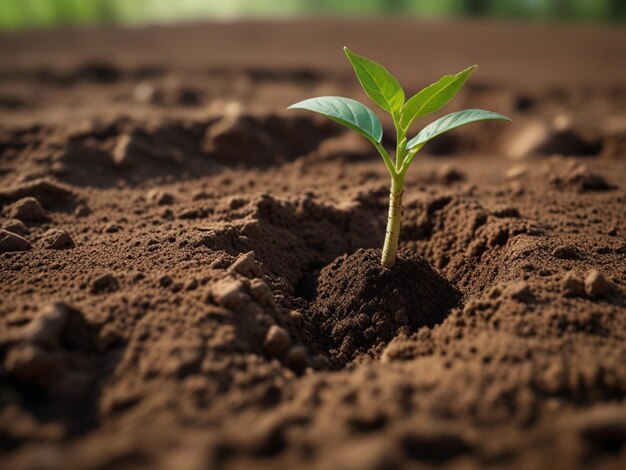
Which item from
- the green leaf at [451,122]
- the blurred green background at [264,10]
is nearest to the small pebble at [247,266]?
the green leaf at [451,122]

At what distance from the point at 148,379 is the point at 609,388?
101cm

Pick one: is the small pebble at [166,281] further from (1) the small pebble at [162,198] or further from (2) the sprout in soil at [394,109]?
(1) the small pebble at [162,198]

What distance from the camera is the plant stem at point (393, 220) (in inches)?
63.9

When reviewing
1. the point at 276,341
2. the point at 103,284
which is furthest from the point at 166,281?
the point at 276,341

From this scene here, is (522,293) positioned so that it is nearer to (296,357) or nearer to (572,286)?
(572,286)

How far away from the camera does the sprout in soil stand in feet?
5.09

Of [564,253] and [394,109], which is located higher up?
[394,109]

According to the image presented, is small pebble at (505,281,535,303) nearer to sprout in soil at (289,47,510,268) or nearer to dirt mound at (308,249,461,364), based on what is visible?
dirt mound at (308,249,461,364)

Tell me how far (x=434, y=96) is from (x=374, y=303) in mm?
617

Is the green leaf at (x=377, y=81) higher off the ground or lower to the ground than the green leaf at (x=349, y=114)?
higher

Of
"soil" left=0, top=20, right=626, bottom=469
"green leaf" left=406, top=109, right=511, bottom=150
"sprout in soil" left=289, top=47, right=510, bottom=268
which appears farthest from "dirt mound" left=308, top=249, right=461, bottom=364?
"green leaf" left=406, top=109, right=511, bottom=150

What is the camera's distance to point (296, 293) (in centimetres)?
186

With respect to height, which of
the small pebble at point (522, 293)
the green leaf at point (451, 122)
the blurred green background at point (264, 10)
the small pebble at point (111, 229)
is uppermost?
the blurred green background at point (264, 10)

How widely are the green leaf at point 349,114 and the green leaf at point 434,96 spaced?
0.32 feet
